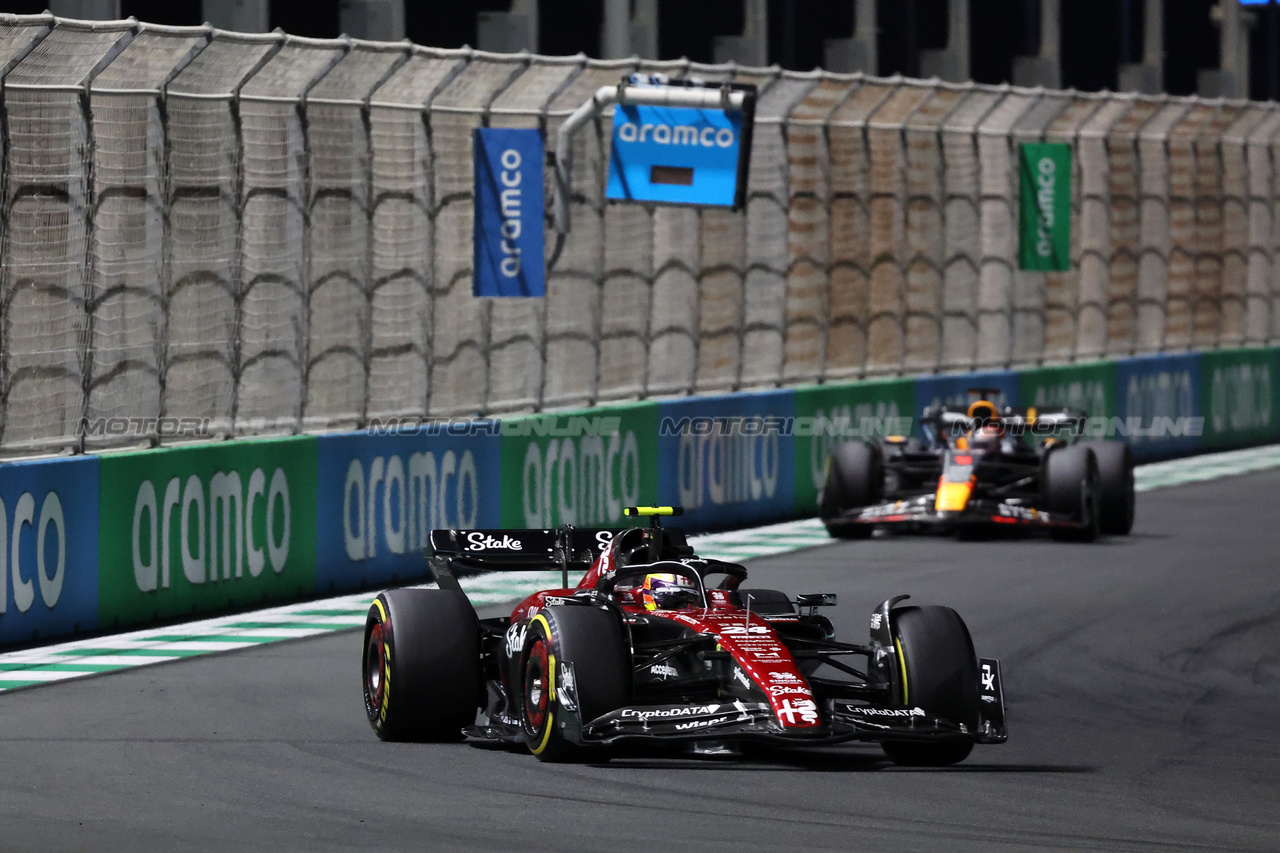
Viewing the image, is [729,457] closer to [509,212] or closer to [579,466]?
[579,466]

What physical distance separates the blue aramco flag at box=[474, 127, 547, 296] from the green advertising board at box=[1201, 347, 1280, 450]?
13.2 meters

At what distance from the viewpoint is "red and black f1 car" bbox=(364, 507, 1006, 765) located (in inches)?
343

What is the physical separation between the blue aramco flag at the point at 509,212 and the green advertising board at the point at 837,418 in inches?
160

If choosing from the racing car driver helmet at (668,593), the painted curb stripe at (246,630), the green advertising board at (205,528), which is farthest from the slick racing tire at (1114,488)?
the racing car driver helmet at (668,593)

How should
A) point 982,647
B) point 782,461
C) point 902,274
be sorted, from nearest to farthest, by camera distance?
point 982,647 → point 782,461 → point 902,274

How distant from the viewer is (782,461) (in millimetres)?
21062

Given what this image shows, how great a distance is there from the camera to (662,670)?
9.27 metres

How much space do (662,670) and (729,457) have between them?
11.1 meters

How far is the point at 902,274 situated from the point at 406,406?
7.77 metres

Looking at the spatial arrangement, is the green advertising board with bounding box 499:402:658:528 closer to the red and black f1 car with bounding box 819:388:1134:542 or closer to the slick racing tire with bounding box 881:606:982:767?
the red and black f1 car with bounding box 819:388:1134:542

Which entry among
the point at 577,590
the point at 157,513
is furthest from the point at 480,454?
the point at 577,590

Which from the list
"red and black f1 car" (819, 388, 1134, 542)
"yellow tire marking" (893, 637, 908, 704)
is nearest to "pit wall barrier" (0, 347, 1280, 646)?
"red and black f1 car" (819, 388, 1134, 542)

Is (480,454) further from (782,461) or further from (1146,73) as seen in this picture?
(1146,73)

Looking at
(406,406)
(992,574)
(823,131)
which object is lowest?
(992,574)
